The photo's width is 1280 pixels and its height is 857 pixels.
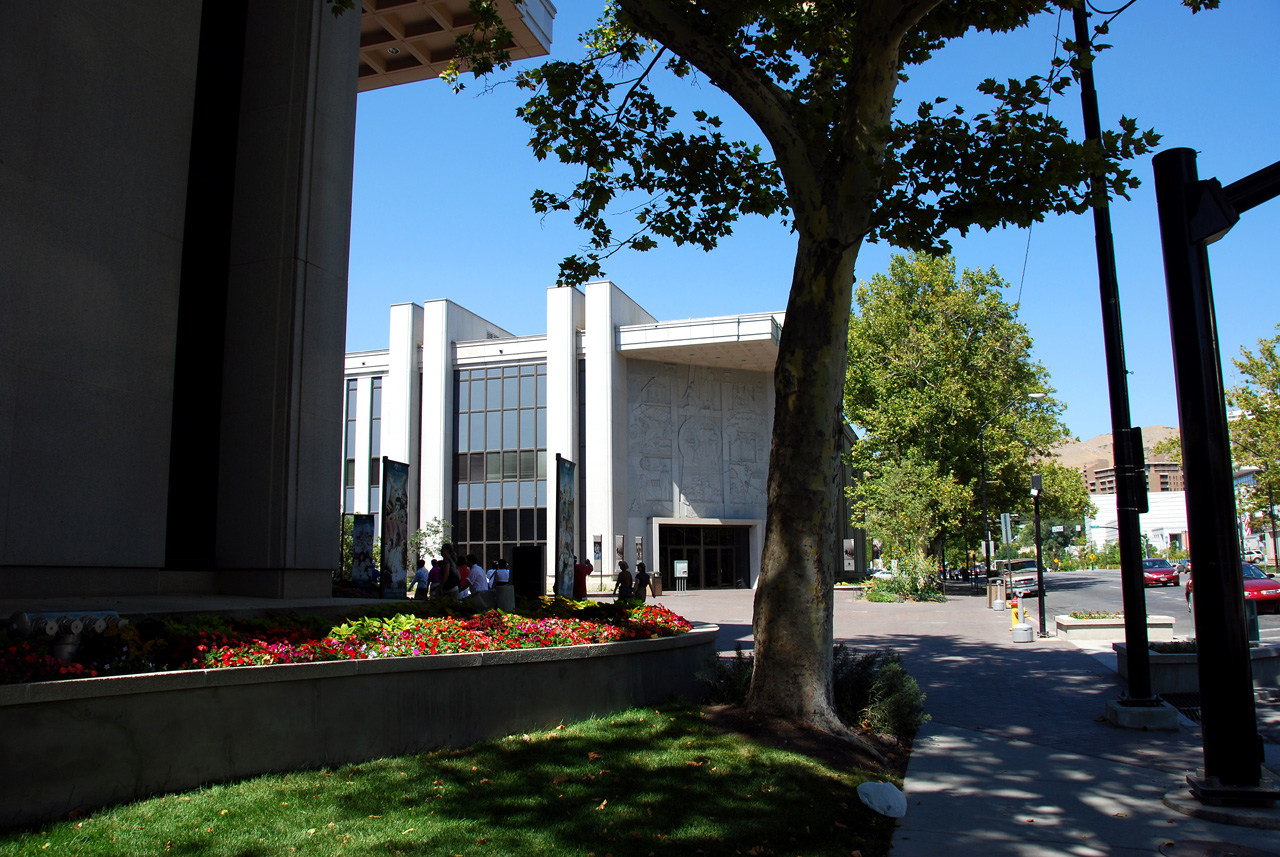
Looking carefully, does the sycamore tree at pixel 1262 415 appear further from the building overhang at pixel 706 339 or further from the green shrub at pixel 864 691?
the green shrub at pixel 864 691

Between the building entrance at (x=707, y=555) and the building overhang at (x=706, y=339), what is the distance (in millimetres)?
9966

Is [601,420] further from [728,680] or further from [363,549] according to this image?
[728,680]

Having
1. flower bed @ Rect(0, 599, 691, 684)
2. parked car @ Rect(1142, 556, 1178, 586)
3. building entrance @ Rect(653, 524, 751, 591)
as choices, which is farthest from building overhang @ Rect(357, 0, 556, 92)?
parked car @ Rect(1142, 556, 1178, 586)

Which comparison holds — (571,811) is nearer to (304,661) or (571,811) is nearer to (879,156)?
(304,661)

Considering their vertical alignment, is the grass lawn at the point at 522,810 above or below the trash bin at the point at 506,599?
below

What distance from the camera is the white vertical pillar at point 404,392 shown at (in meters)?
52.9

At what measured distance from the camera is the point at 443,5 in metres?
20.1

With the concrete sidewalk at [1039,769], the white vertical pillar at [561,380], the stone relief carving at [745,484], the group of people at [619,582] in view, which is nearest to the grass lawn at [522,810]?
the concrete sidewalk at [1039,769]

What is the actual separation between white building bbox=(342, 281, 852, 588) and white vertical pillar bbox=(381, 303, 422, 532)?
85 millimetres

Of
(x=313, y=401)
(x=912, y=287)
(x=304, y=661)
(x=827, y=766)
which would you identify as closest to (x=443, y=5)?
(x=313, y=401)

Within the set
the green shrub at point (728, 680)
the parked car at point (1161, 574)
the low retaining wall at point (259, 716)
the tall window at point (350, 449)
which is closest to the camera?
the low retaining wall at point (259, 716)

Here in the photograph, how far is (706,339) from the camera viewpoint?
4866 cm

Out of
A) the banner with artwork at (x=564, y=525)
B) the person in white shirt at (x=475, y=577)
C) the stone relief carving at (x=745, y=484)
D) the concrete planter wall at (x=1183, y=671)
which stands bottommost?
the concrete planter wall at (x=1183, y=671)

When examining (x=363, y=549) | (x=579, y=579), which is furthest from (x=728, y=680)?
(x=363, y=549)
